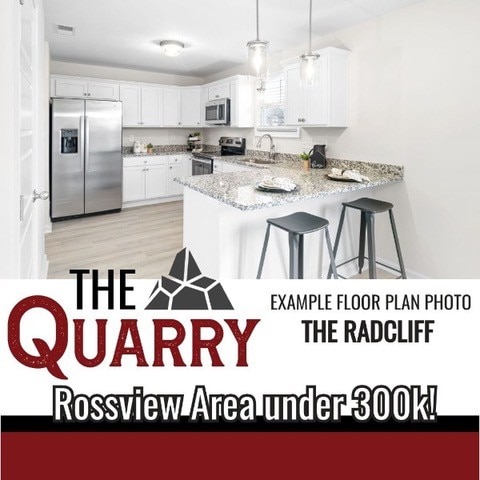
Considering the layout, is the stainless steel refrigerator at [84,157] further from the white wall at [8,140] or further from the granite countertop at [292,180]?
the white wall at [8,140]

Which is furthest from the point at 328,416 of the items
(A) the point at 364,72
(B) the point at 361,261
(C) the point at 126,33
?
(C) the point at 126,33

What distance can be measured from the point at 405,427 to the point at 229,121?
5.27 meters

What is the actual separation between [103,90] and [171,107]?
3.93 feet

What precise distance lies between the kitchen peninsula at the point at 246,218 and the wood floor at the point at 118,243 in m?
0.93

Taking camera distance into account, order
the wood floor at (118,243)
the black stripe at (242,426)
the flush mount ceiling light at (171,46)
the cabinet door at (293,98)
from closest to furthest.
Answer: the black stripe at (242,426) < the wood floor at (118,243) < the cabinet door at (293,98) < the flush mount ceiling light at (171,46)

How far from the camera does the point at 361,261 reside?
11.2 feet

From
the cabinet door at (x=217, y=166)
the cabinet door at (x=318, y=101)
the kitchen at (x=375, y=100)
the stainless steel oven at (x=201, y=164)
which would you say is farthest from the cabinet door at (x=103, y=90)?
the cabinet door at (x=318, y=101)

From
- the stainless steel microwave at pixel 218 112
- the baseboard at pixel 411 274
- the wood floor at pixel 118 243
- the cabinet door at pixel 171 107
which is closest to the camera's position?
the baseboard at pixel 411 274

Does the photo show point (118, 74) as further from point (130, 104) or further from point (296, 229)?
point (296, 229)

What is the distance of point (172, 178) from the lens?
6.75m

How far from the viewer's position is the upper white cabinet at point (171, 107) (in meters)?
6.54

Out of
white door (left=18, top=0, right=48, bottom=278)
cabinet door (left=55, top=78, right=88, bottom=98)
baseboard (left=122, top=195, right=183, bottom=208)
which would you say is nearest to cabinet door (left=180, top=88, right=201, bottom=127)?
baseboard (left=122, top=195, right=183, bottom=208)

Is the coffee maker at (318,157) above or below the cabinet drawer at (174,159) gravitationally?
below

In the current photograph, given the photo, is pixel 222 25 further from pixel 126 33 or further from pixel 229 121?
pixel 229 121
